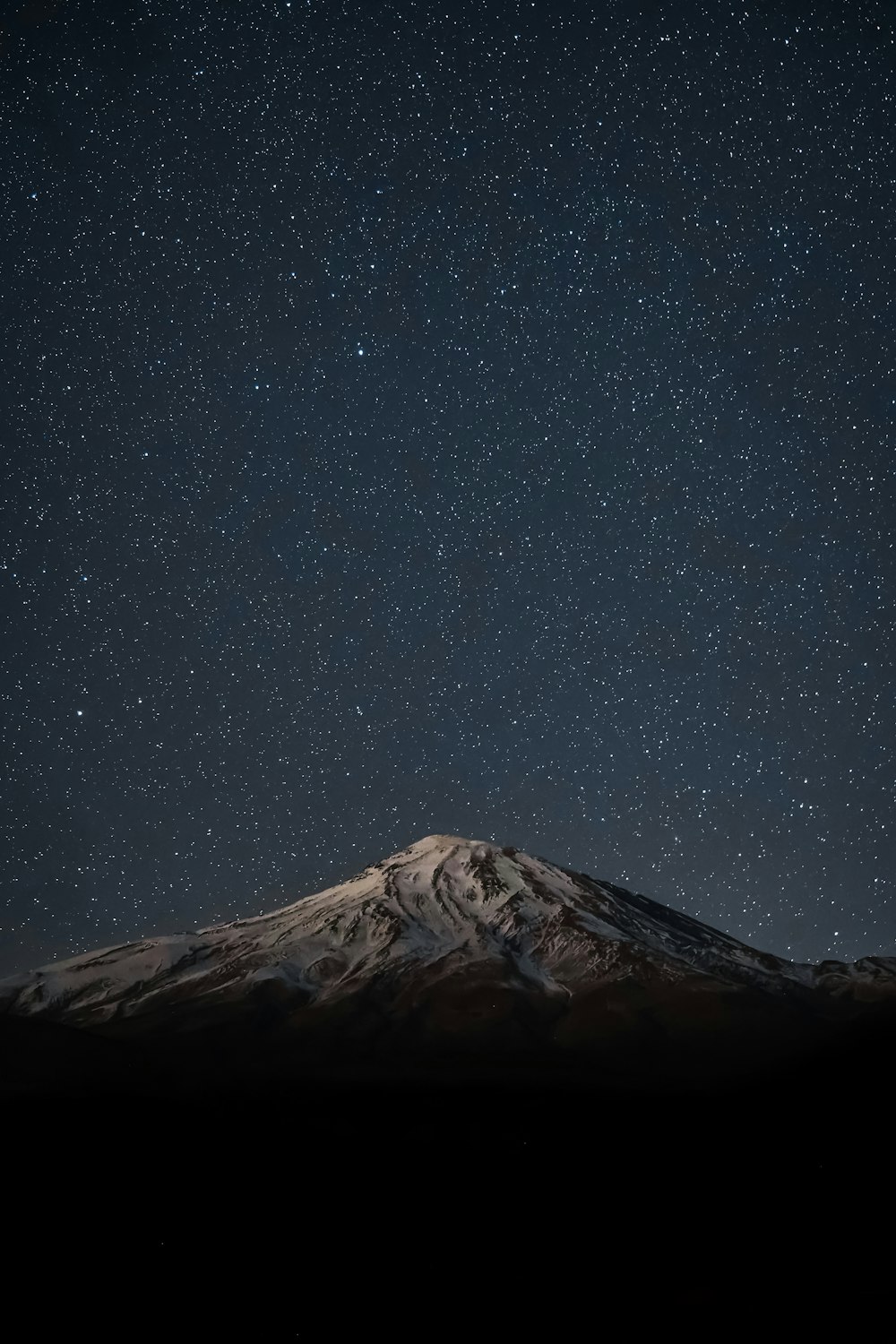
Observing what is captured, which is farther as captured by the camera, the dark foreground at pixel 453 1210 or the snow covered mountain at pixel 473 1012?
the snow covered mountain at pixel 473 1012

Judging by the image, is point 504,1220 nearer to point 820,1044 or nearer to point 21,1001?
point 820,1044

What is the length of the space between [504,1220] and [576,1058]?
71.2 meters

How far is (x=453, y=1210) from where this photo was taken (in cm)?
8844

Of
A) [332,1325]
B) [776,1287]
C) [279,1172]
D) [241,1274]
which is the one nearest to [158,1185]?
[279,1172]

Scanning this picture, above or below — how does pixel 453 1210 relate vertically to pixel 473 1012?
below

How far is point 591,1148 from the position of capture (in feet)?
347

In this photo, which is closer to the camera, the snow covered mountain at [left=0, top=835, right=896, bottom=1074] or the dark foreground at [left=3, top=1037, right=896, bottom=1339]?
the dark foreground at [left=3, top=1037, right=896, bottom=1339]

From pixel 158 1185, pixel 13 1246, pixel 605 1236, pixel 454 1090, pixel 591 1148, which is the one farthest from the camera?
pixel 454 1090

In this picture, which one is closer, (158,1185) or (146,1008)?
(158,1185)

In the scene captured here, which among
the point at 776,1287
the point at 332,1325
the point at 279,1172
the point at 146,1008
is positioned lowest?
the point at 776,1287

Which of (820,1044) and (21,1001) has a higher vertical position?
(21,1001)

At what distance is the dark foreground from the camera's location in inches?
2479

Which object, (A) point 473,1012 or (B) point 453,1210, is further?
(A) point 473,1012

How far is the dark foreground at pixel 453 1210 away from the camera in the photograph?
207 ft
